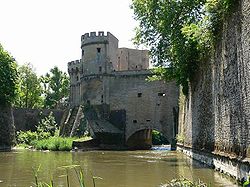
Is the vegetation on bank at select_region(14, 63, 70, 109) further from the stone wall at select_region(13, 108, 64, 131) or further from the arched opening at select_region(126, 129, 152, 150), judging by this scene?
the arched opening at select_region(126, 129, 152, 150)

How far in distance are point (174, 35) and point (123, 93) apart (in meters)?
17.9

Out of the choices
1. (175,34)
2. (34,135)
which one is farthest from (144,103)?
(175,34)

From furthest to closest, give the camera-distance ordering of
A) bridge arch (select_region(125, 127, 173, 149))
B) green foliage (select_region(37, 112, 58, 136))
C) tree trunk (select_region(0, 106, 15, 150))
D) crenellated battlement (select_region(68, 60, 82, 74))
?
1. crenellated battlement (select_region(68, 60, 82, 74))
2. green foliage (select_region(37, 112, 58, 136))
3. bridge arch (select_region(125, 127, 173, 149))
4. tree trunk (select_region(0, 106, 15, 150))

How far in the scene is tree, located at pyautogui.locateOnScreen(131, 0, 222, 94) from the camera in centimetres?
1786

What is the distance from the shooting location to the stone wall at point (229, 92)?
932 cm

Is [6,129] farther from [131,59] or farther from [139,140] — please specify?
[131,59]

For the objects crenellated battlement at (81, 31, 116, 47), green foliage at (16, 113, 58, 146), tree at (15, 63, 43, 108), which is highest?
crenellated battlement at (81, 31, 116, 47)

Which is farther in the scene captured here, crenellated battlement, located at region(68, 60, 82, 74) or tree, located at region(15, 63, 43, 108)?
tree, located at region(15, 63, 43, 108)

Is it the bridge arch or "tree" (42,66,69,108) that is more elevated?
"tree" (42,66,69,108)

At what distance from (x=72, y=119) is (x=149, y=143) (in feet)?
31.1

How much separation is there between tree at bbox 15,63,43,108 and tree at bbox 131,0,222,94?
105 feet

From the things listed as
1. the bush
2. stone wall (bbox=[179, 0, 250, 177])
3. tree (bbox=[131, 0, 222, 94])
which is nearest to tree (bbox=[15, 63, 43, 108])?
the bush

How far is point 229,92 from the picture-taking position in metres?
11.2

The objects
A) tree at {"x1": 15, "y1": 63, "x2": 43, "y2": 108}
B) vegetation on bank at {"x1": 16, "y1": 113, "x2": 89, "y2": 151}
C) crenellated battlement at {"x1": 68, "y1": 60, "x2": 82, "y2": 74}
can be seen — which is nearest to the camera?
vegetation on bank at {"x1": 16, "y1": 113, "x2": 89, "y2": 151}
